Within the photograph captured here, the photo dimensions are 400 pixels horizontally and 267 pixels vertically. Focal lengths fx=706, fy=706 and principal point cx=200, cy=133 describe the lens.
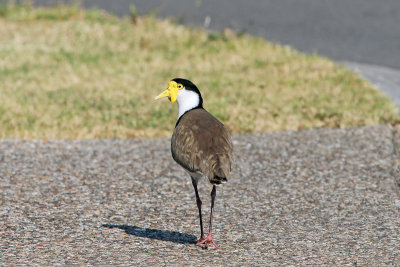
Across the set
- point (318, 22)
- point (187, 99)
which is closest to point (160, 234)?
point (187, 99)

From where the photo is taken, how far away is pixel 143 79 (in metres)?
13.8

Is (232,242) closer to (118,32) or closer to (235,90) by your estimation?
(235,90)

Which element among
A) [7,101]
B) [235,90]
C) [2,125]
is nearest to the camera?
[2,125]

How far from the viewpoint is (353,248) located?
662 cm

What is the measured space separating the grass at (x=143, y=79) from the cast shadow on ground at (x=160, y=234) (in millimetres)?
3825

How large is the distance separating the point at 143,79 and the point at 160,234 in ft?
23.3

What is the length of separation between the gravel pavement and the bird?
0.72m

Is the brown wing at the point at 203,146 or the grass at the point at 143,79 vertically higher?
the grass at the point at 143,79

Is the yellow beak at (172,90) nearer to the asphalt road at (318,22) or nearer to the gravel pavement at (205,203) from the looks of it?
the gravel pavement at (205,203)

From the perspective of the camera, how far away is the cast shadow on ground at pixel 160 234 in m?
6.92

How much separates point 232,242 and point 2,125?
18.4 feet

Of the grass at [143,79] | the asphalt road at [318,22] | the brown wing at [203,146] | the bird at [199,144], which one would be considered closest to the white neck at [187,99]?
the bird at [199,144]

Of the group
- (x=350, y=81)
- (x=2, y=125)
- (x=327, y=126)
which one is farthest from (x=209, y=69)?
(x=2, y=125)

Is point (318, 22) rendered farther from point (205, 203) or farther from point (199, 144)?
point (199, 144)
